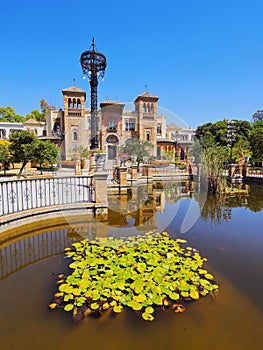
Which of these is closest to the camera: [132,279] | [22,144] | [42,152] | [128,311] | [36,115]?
[128,311]

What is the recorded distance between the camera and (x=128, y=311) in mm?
2402

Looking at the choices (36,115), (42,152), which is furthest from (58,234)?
(36,115)

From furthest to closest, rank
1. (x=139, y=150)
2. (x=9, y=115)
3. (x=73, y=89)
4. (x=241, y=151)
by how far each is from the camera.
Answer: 1. (x=9, y=115)
2. (x=73, y=89)
3. (x=241, y=151)
4. (x=139, y=150)

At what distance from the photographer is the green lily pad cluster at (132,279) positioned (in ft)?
8.11

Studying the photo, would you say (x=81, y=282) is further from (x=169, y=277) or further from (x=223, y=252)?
(x=223, y=252)

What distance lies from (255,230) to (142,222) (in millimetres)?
2884

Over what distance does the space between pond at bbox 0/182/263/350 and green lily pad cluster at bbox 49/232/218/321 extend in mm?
119

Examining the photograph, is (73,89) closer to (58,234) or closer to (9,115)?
(9,115)

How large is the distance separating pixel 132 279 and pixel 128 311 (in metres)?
0.54

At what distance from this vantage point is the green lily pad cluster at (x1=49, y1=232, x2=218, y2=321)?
2473mm

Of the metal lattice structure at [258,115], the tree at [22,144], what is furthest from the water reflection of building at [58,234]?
the metal lattice structure at [258,115]

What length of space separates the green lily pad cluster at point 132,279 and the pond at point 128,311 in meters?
0.12

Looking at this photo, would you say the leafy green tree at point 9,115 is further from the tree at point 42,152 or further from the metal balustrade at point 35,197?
the metal balustrade at point 35,197

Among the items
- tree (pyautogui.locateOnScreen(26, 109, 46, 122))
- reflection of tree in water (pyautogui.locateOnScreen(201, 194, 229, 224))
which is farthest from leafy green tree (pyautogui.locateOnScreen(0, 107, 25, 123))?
reflection of tree in water (pyautogui.locateOnScreen(201, 194, 229, 224))
